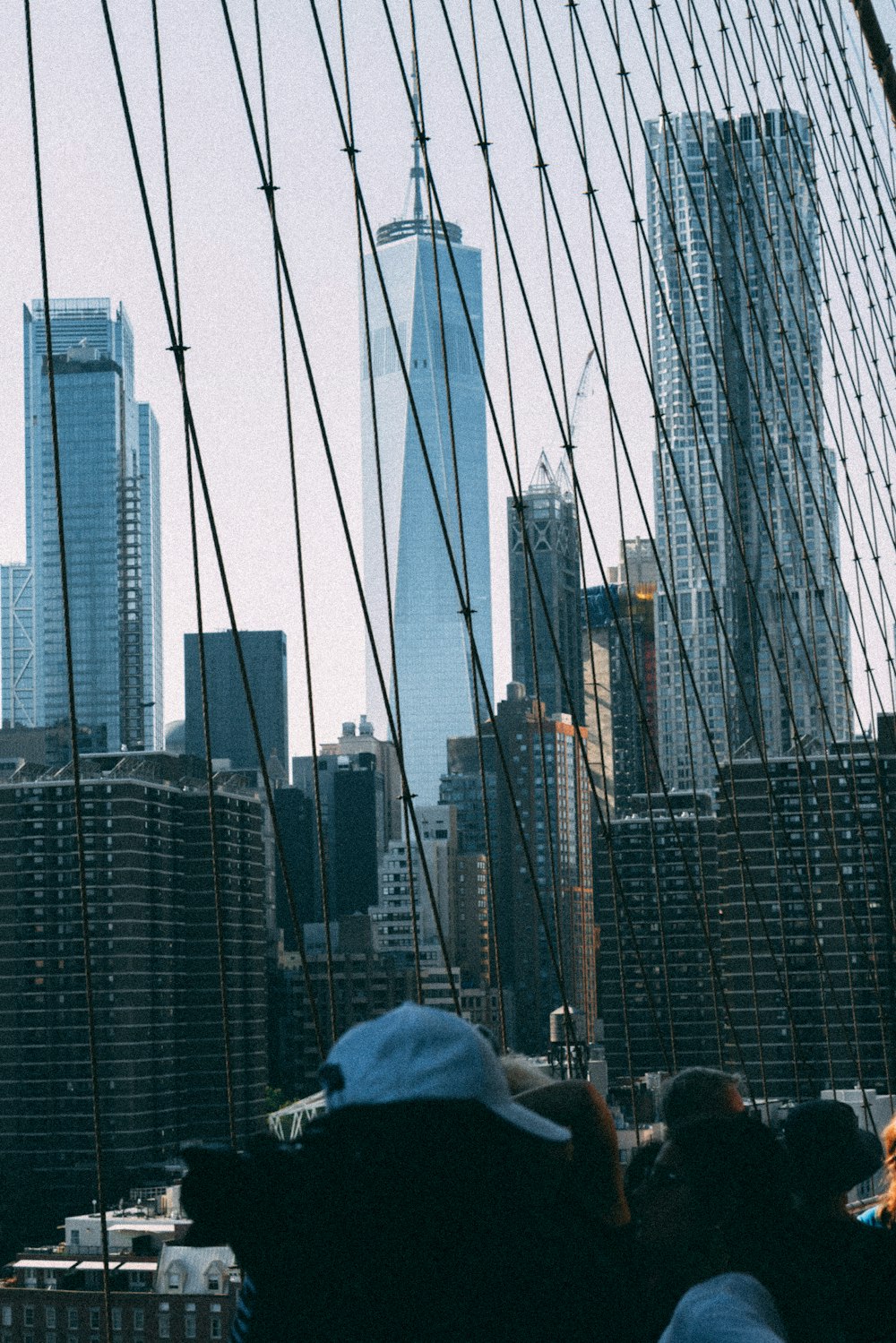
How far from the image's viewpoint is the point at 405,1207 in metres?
0.87

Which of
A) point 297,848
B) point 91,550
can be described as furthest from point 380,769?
point 91,550

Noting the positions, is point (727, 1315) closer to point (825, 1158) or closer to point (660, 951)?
point (825, 1158)

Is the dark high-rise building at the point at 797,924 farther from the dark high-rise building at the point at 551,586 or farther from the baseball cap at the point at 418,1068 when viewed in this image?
the dark high-rise building at the point at 551,586

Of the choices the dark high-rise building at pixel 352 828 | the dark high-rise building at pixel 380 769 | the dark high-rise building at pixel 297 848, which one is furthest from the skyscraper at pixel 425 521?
the dark high-rise building at pixel 297 848

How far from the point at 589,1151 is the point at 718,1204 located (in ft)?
0.34

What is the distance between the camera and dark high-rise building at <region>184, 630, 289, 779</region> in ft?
264

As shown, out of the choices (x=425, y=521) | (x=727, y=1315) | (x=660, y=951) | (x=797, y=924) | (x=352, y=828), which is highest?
(x=425, y=521)

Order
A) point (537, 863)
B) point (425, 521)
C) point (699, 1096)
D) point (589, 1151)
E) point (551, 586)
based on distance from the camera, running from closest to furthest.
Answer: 1. point (589, 1151)
2. point (699, 1096)
3. point (537, 863)
4. point (551, 586)
5. point (425, 521)

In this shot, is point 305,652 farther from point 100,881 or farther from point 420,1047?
point 100,881

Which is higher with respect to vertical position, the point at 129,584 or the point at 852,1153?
the point at 129,584

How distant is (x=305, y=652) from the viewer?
3.65 m

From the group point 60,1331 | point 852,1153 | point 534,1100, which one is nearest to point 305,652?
point 852,1153

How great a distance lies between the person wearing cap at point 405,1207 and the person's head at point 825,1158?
813mm

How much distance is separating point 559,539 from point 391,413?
2356 centimetres
